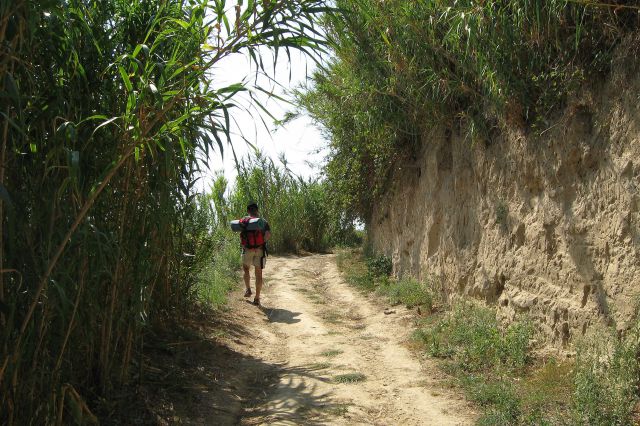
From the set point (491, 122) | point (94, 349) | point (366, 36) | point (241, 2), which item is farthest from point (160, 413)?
point (366, 36)

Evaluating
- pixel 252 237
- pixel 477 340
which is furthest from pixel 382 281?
pixel 477 340

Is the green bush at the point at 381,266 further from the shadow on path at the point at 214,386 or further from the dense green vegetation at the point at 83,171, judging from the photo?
the dense green vegetation at the point at 83,171

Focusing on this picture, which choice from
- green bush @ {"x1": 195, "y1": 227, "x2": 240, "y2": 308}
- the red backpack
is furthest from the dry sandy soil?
the red backpack

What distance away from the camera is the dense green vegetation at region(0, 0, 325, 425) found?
119 inches

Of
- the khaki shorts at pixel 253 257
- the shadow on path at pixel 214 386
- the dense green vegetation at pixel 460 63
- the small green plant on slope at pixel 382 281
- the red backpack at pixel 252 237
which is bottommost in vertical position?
the shadow on path at pixel 214 386

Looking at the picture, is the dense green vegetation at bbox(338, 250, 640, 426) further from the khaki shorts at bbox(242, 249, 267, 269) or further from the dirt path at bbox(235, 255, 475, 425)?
the khaki shorts at bbox(242, 249, 267, 269)

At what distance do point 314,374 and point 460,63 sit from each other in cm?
360

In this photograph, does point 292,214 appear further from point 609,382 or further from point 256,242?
point 609,382

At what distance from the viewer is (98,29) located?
3838mm

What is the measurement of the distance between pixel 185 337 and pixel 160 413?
187 centimetres

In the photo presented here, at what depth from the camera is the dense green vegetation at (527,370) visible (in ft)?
13.2

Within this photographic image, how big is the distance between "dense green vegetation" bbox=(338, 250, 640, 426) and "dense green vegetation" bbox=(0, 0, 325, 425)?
276 cm

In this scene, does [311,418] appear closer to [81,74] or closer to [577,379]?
[577,379]

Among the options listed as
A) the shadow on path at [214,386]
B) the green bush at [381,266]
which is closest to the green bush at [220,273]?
the shadow on path at [214,386]
